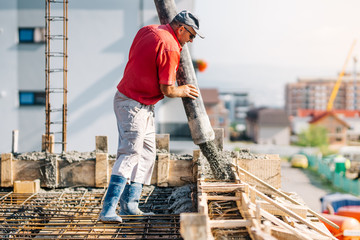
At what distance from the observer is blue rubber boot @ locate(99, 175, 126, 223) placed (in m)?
4.00

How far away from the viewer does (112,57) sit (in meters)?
18.4

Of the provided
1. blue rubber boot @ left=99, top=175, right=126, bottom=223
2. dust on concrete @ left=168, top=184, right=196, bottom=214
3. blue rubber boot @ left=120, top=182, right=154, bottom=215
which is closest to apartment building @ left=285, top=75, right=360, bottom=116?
dust on concrete @ left=168, top=184, right=196, bottom=214

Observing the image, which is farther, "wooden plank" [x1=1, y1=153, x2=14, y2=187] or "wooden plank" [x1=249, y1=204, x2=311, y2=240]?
"wooden plank" [x1=1, y1=153, x2=14, y2=187]

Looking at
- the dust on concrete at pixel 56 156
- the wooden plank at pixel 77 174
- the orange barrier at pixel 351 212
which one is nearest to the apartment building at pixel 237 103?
the orange barrier at pixel 351 212

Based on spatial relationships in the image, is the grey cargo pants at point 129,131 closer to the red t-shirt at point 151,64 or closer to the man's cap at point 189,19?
the red t-shirt at point 151,64

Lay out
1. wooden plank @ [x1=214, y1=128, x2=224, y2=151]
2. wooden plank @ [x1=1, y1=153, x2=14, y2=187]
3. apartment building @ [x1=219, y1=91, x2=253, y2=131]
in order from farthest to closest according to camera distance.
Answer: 1. apartment building @ [x1=219, y1=91, x2=253, y2=131]
2. wooden plank @ [x1=1, y1=153, x2=14, y2=187]
3. wooden plank @ [x1=214, y1=128, x2=224, y2=151]

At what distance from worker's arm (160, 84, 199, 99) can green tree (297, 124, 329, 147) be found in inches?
3073

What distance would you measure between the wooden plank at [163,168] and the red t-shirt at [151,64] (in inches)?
72.9

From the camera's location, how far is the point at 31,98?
18.8m

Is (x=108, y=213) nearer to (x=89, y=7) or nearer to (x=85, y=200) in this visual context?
(x=85, y=200)

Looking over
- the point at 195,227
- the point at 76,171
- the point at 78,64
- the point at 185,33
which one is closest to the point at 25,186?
→ the point at 76,171

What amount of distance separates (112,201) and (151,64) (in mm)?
1443

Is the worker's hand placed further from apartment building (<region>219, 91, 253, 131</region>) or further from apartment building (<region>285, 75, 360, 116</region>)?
apartment building (<region>219, 91, 253, 131</region>)

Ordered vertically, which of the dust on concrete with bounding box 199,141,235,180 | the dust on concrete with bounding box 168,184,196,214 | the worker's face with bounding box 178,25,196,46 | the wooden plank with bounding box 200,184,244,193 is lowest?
the dust on concrete with bounding box 168,184,196,214
